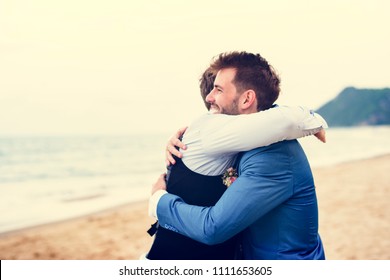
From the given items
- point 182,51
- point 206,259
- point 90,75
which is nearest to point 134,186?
point 90,75

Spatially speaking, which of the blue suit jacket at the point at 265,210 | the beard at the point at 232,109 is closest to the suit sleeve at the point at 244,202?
the blue suit jacket at the point at 265,210

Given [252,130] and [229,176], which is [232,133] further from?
[229,176]

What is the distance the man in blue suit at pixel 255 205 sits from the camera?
1163 mm

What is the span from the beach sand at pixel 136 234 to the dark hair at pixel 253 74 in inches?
103

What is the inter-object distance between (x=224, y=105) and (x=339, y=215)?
4.05m

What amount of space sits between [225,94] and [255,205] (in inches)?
17.8

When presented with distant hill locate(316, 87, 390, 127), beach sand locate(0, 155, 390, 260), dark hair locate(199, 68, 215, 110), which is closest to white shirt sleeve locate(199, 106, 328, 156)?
dark hair locate(199, 68, 215, 110)

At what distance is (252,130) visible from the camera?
1151 mm

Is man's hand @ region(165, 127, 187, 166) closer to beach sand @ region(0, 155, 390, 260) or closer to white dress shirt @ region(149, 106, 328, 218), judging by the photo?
white dress shirt @ region(149, 106, 328, 218)

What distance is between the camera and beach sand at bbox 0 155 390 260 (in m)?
3.90

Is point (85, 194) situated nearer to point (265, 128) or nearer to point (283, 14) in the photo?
point (283, 14)

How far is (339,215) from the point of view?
4.96 m

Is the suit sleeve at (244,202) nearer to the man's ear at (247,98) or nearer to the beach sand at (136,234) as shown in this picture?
the man's ear at (247,98)

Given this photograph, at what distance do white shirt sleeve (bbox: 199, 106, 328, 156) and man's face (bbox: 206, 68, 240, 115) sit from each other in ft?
0.70
